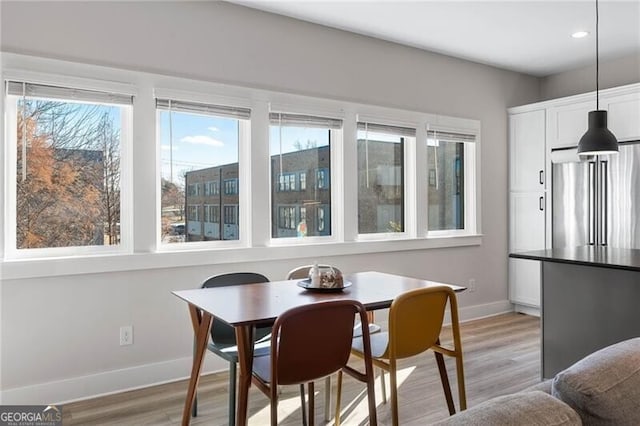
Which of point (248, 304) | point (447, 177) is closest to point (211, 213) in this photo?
point (248, 304)

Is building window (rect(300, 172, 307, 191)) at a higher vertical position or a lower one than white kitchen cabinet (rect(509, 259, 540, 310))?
higher

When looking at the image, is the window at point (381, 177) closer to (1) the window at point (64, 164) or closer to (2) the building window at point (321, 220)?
(2) the building window at point (321, 220)

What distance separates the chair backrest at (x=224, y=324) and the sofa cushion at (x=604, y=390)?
70.1 inches

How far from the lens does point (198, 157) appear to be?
3539 millimetres

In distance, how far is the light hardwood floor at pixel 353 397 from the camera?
8.86 ft

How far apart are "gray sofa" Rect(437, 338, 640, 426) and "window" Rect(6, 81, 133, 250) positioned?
2.81m

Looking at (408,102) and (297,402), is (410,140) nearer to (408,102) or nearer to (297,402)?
(408,102)

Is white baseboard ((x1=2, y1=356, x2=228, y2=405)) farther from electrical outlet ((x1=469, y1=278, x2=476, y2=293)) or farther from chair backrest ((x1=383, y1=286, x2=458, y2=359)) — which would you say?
electrical outlet ((x1=469, y1=278, x2=476, y2=293))

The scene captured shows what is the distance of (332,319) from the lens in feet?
6.41

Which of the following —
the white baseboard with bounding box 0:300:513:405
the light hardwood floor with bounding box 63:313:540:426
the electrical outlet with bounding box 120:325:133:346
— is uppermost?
the electrical outlet with bounding box 120:325:133:346

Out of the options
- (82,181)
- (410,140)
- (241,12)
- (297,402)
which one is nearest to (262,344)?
(297,402)

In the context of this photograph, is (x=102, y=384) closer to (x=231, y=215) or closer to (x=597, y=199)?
(x=231, y=215)

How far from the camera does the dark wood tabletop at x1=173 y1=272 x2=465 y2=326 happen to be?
197 cm

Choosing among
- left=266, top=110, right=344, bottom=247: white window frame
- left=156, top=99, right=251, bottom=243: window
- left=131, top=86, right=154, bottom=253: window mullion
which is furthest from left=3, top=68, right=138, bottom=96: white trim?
left=266, top=110, right=344, bottom=247: white window frame
